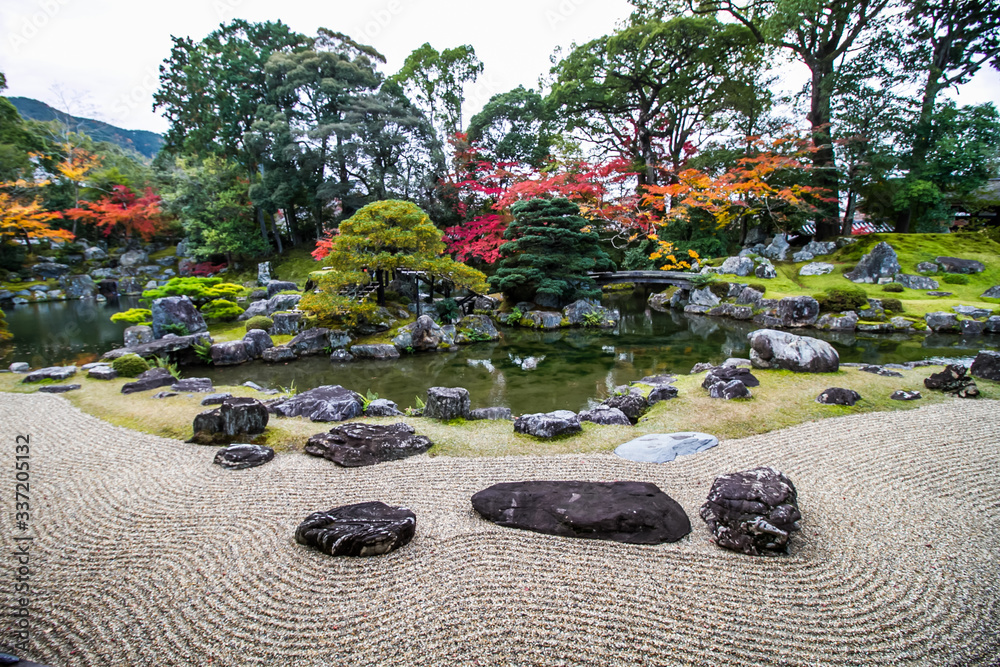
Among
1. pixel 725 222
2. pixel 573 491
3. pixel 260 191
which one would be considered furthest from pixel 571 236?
pixel 260 191

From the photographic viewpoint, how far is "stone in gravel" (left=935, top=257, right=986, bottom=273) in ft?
41.0

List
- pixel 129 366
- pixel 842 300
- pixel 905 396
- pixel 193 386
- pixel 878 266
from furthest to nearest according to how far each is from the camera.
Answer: pixel 878 266 < pixel 842 300 < pixel 129 366 < pixel 193 386 < pixel 905 396

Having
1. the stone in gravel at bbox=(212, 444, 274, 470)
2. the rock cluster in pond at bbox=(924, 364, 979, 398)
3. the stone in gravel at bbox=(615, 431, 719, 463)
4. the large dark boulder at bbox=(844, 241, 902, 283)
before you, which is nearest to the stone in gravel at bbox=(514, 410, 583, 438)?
the stone in gravel at bbox=(615, 431, 719, 463)

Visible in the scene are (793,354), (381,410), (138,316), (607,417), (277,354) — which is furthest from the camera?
(138,316)

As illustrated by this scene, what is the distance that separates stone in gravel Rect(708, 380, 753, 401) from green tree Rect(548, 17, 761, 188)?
14.5 m

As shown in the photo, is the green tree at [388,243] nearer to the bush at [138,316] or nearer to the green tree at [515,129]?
the bush at [138,316]

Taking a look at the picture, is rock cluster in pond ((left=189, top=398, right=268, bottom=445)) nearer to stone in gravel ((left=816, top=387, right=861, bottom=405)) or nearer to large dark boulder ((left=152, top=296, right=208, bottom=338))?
stone in gravel ((left=816, top=387, right=861, bottom=405))

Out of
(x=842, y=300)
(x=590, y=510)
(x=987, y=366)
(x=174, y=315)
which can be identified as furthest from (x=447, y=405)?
(x=842, y=300)

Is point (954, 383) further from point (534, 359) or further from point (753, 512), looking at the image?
point (534, 359)

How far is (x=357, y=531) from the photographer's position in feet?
8.73

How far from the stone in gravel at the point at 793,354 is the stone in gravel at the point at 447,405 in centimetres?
491

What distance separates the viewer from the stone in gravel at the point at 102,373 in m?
7.22

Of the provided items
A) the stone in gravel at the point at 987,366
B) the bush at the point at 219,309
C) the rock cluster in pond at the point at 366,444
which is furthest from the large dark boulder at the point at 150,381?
the stone in gravel at the point at 987,366

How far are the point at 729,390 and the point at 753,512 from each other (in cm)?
319
